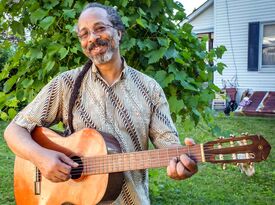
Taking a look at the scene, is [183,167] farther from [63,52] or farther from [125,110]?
[63,52]

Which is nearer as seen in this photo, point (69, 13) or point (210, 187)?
point (69, 13)

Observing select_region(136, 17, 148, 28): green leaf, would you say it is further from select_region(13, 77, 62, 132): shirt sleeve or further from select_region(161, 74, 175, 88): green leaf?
select_region(13, 77, 62, 132): shirt sleeve

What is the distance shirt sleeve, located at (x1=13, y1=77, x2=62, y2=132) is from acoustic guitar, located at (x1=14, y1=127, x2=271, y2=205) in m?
0.07

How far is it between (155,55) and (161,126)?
0.88 meters

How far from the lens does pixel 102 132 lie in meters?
1.96

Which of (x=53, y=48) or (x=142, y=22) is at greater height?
(x=142, y=22)

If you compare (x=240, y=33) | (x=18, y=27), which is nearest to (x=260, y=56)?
(x=240, y=33)

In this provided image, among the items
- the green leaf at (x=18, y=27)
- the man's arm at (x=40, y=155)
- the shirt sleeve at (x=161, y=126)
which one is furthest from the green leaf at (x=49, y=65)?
the shirt sleeve at (x=161, y=126)

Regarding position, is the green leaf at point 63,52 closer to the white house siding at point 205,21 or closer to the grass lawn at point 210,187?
the grass lawn at point 210,187

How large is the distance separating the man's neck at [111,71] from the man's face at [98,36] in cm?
5

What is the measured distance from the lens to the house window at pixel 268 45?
11.8m

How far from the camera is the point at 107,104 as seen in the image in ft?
6.68

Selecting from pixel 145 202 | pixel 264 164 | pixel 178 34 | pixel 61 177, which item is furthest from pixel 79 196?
pixel 264 164

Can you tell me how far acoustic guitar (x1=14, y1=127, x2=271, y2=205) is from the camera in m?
1.67
